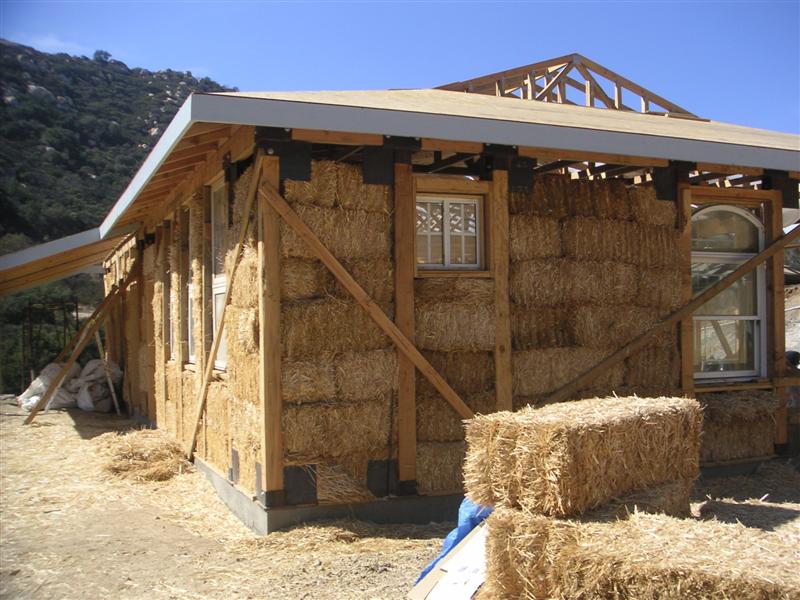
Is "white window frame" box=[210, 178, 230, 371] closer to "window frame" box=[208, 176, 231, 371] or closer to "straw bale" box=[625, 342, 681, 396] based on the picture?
"window frame" box=[208, 176, 231, 371]

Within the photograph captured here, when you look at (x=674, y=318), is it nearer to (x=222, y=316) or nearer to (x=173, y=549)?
(x=222, y=316)

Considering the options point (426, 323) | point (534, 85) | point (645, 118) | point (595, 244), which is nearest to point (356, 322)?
point (426, 323)

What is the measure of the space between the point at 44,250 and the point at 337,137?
7166 millimetres

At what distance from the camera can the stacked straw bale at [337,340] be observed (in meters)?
6.39

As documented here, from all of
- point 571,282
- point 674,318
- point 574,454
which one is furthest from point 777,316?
point 574,454

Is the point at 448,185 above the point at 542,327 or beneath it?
above

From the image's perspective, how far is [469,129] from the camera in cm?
652

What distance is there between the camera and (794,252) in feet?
84.6

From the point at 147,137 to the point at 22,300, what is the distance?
10.7m

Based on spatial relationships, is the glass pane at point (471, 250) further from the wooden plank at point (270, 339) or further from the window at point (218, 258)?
the window at point (218, 258)

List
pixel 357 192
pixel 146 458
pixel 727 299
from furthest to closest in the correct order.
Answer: pixel 146 458 < pixel 727 299 < pixel 357 192

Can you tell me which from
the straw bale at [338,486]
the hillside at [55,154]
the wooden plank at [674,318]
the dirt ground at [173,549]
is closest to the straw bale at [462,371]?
the wooden plank at [674,318]

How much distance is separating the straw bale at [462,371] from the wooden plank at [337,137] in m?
1.94

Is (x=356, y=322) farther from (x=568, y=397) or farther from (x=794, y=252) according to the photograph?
(x=794, y=252)
